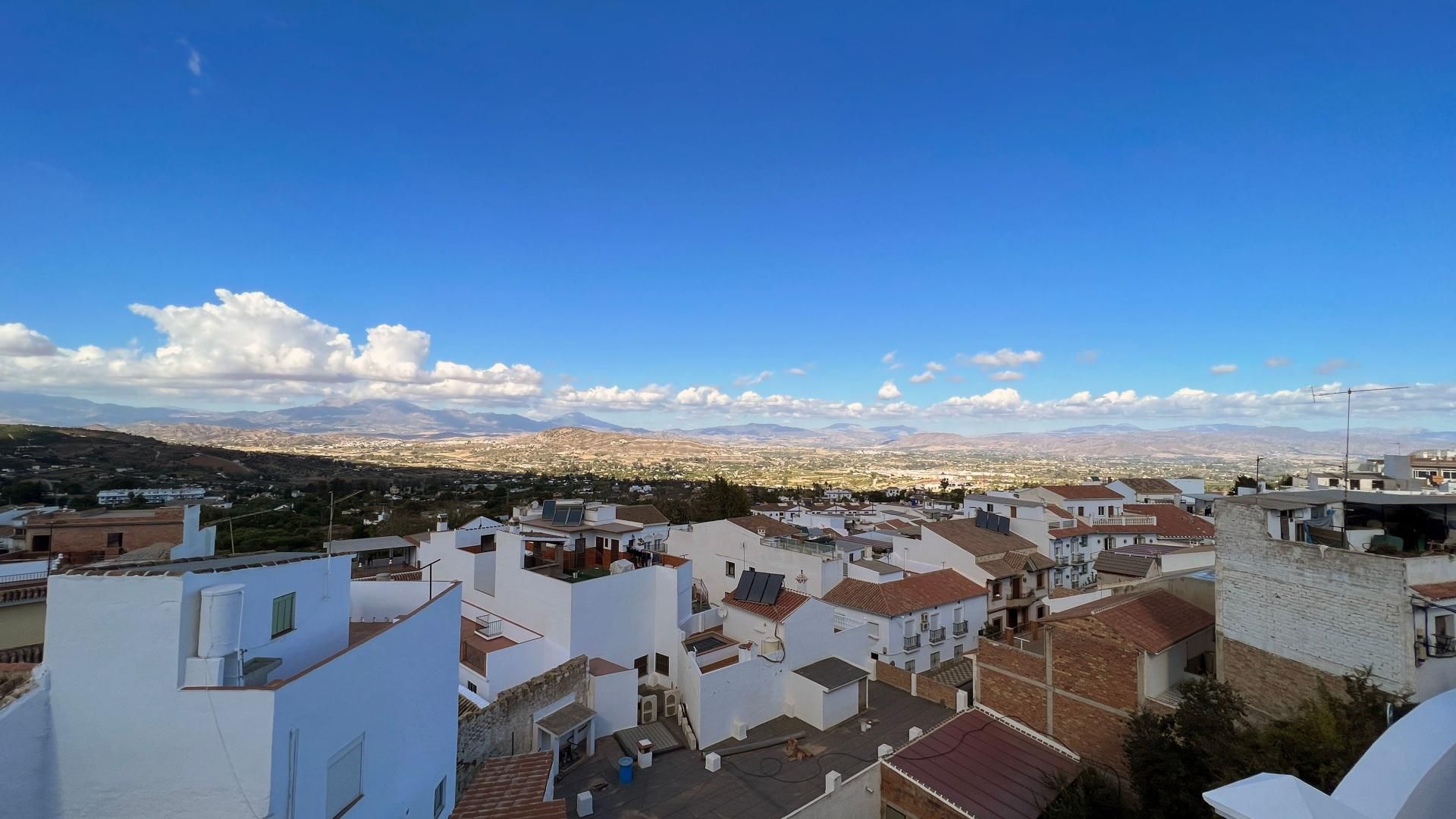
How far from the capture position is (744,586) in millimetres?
20594

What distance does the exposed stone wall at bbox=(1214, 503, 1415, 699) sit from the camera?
27.4ft

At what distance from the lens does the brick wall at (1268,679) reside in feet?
30.5

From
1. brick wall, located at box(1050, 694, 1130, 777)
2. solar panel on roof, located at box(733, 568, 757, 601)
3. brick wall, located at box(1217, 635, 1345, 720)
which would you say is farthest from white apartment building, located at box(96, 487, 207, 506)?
brick wall, located at box(1217, 635, 1345, 720)

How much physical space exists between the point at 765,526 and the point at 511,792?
17.9m

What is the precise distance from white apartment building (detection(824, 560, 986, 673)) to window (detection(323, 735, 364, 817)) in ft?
54.4

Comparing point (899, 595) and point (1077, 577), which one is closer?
point (899, 595)

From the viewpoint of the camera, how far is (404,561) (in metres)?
30.1

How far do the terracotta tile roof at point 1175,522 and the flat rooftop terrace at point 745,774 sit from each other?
77.3ft

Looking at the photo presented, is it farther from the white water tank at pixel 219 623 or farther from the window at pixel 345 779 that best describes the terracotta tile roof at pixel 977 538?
the white water tank at pixel 219 623

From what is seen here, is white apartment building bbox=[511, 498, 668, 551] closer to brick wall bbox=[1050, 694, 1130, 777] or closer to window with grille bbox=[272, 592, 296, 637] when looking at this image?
brick wall bbox=[1050, 694, 1130, 777]

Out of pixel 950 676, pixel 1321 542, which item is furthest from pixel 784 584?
pixel 1321 542

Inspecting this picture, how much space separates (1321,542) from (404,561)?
33.5 m

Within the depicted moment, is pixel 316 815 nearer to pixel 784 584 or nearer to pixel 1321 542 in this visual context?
pixel 1321 542

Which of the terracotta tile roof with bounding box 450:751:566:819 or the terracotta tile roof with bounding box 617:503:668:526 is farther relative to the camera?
the terracotta tile roof with bounding box 617:503:668:526
